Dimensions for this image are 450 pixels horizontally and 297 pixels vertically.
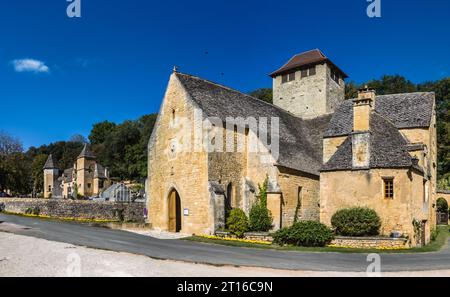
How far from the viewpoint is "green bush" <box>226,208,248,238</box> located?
83.0ft

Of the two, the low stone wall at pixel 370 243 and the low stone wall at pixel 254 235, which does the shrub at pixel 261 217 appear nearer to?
the low stone wall at pixel 254 235

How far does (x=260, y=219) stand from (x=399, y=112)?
13.8 m

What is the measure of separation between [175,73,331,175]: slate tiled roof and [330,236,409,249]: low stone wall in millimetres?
7751

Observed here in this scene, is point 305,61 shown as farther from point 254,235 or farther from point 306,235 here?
point 306,235

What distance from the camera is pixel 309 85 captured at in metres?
41.6

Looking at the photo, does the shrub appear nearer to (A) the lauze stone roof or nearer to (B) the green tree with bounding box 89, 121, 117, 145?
(A) the lauze stone roof

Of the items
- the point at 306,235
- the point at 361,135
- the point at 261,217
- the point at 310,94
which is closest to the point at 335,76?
the point at 310,94

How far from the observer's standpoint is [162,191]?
2983cm

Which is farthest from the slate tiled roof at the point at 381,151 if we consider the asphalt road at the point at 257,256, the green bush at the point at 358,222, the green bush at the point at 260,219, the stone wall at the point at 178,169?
the stone wall at the point at 178,169

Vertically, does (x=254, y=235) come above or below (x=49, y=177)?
below

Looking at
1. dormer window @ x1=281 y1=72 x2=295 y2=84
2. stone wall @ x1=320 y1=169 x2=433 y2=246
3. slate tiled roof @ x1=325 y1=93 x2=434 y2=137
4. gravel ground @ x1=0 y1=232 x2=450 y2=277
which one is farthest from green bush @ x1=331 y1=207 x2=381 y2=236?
dormer window @ x1=281 y1=72 x2=295 y2=84
